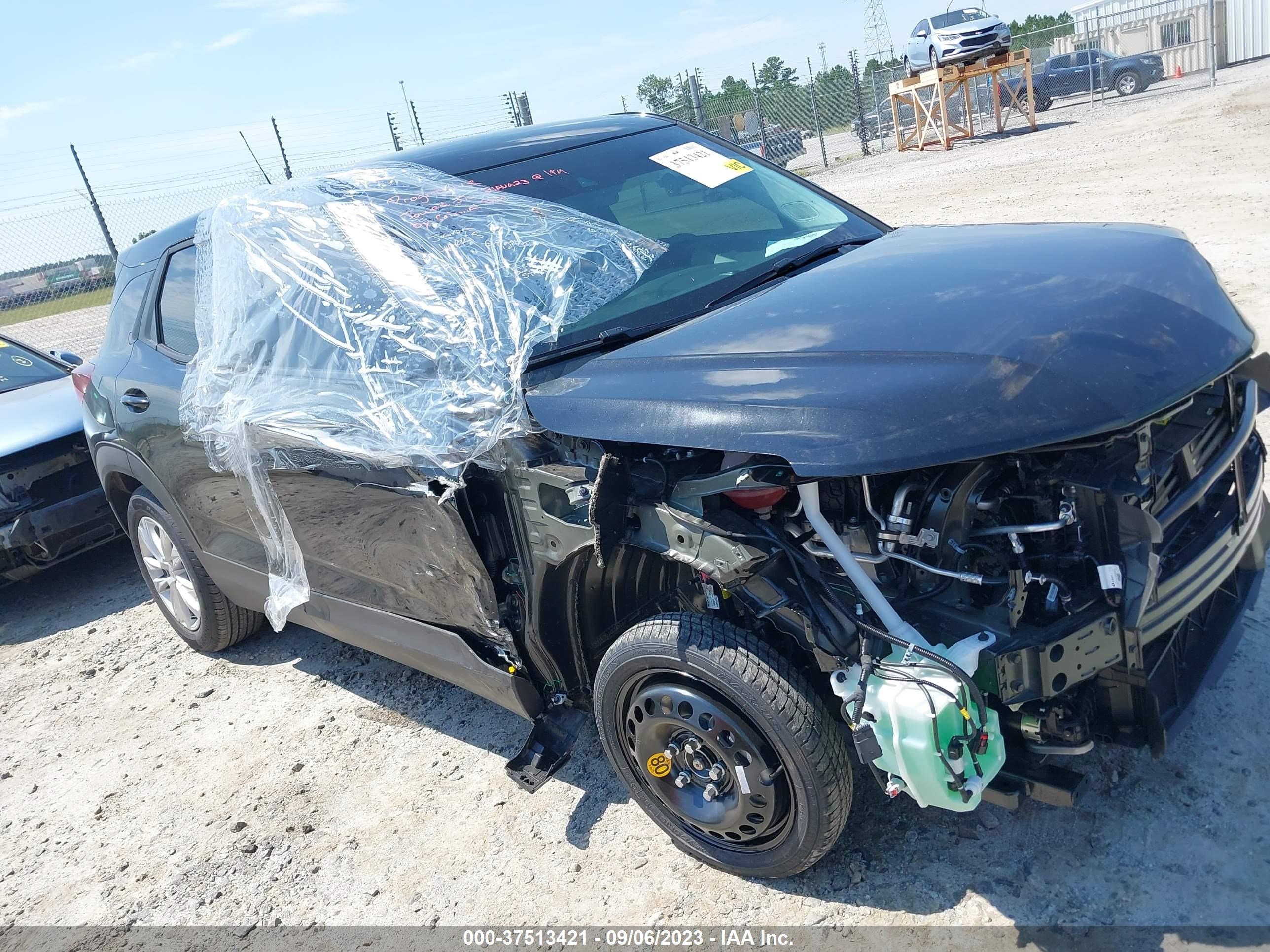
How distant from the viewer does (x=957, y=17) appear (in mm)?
19984

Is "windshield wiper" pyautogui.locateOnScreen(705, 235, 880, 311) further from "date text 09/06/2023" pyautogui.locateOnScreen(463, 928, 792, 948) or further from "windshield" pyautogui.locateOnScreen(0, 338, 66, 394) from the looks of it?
"windshield" pyautogui.locateOnScreen(0, 338, 66, 394)

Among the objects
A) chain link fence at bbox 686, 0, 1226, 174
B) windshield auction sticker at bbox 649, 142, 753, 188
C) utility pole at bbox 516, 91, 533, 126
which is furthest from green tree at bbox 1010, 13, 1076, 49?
windshield auction sticker at bbox 649, 142, 753, 188

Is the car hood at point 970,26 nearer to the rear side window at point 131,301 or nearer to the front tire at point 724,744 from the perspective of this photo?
the rear side window at point 131,301

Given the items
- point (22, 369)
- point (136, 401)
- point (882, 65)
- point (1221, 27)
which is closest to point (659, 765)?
point (136, 401)

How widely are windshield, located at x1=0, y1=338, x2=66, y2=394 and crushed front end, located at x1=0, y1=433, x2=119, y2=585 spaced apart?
46.4 inches

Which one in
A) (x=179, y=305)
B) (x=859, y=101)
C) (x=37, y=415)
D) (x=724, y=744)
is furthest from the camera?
(x=859, y=101)

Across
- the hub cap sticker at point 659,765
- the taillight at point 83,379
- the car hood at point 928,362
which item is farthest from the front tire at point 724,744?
the taillight at point 83,379

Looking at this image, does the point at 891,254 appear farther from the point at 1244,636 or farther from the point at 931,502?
the point at 1244,636

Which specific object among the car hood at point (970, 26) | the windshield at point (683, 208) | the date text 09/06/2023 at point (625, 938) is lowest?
→ the date text 09/06/2023 at point (625, 938)

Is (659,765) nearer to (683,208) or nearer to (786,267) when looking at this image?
(786,267)

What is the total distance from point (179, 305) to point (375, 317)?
158 centimetres

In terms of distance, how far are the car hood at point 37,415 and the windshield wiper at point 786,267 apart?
3.98m

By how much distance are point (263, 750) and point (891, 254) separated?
2.98 m

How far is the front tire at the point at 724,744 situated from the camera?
7.57 feet
